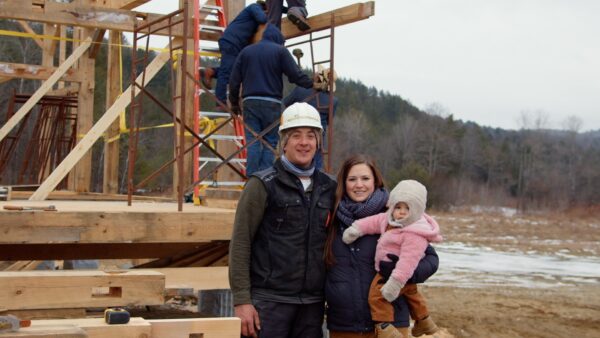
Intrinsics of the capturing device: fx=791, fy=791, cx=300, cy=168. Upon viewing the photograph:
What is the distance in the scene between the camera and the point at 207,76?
28.1 feet

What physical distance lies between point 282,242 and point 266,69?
331 centimetres

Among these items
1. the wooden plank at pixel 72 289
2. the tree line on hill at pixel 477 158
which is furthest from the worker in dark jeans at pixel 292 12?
the tree line on hill at pixel 477 158

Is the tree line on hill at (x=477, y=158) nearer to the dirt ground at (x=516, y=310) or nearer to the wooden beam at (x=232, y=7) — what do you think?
the dirt ground at (x=516, y=310)

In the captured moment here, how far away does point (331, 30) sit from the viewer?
25.0 ft

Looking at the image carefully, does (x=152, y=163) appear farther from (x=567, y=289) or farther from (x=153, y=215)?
(x=153, y=215)

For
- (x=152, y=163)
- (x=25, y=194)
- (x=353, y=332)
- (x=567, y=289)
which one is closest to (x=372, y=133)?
(x=152, y=163)

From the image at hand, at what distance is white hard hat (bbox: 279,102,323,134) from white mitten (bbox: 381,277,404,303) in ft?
3.09

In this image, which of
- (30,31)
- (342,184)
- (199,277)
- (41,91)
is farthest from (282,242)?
(30,31)

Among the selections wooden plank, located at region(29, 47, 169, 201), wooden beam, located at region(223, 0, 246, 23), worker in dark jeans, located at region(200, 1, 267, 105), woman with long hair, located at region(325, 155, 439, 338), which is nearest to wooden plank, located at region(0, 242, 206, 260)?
wooden plank, located at region(29, 47, 169, 201)

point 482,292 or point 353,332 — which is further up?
point 353,332

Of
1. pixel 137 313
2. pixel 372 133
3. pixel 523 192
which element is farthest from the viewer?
pixel 372 133

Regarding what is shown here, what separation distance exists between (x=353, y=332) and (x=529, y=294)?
12.8m

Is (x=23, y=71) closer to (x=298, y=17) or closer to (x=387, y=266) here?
(x=298, y=17)

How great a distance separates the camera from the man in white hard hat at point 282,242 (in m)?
4.18
